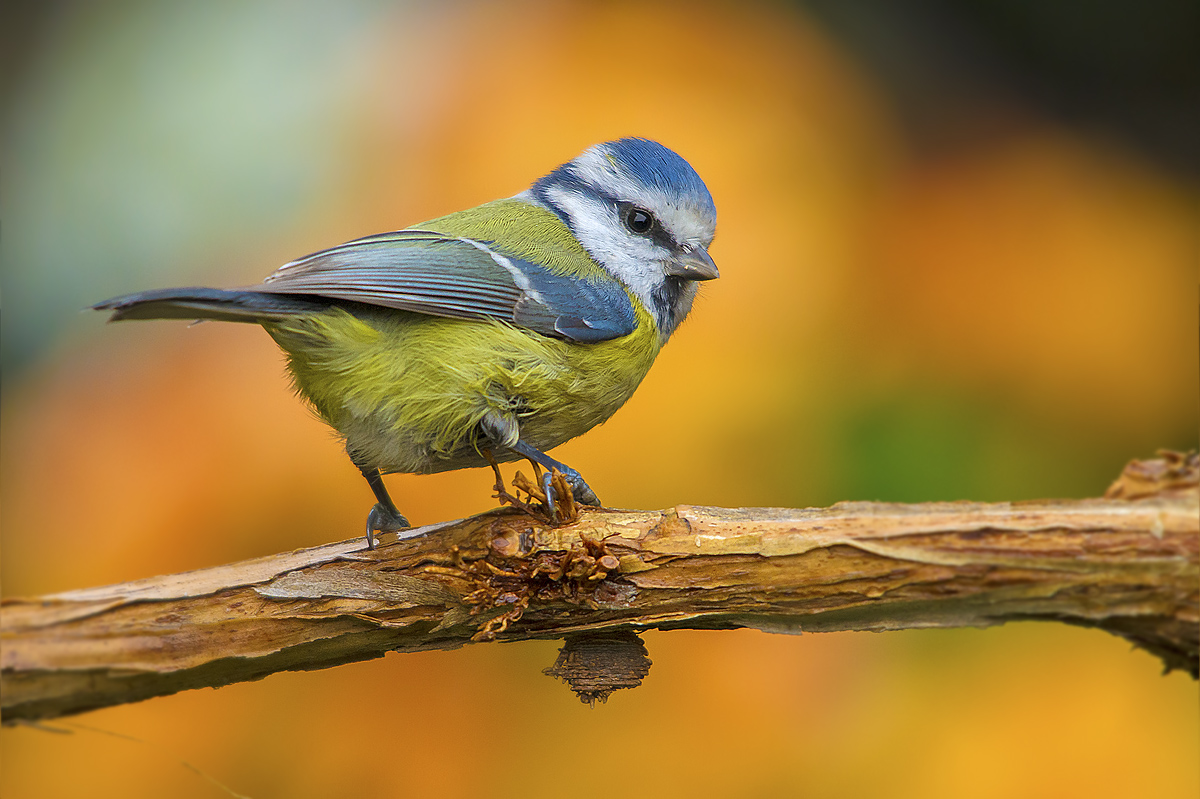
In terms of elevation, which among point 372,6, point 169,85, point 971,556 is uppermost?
point 372,6

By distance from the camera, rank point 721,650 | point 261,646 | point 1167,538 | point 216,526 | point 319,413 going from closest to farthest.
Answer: point 1167,538 → point 261,646 → point 319,413 → point 216,526 → point 721,650

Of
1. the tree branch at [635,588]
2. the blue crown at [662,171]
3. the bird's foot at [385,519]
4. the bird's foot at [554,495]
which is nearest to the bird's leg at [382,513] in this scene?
the bird's foot at [385,519]

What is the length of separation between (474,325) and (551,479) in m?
0.32

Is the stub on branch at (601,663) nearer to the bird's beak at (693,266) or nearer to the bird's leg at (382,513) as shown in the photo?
the bird's leg at (382,513)

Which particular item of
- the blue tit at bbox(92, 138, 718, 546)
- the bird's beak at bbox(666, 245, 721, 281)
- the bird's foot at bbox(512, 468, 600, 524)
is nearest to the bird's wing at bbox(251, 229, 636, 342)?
the blue tit at bbox(92, 138, 718, 546)

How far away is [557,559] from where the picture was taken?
1.23m

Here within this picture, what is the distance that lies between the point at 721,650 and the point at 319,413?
1.08m

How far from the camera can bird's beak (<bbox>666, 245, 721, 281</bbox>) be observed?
1607 millimetres

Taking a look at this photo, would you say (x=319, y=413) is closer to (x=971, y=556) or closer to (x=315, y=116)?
(x=315, y=116)

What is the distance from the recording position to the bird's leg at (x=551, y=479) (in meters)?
1.28

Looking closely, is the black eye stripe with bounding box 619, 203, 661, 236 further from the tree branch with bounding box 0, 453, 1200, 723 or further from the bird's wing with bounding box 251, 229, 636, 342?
the tree branch with bounding box 0, 453, 1200, 723

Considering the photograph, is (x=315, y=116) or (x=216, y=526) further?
(x=315, y=116)

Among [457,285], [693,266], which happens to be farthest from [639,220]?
[457,285]

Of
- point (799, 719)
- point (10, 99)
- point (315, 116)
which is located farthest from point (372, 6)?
point (799, 719)
